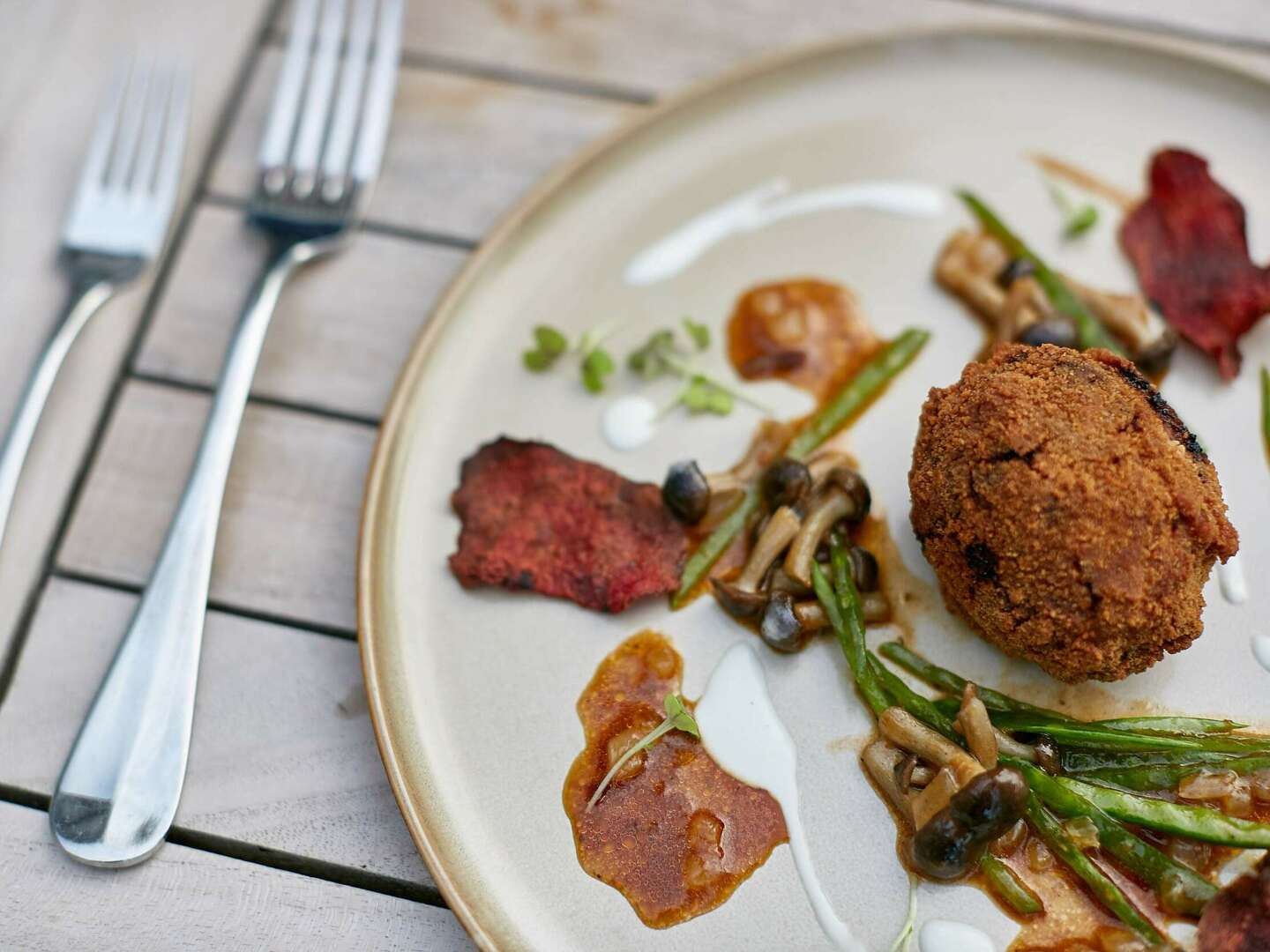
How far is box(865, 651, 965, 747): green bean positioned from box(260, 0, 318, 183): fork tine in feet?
7.12

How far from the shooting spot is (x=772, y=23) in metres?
3.51

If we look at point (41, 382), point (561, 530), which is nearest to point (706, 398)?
point (561, 530)

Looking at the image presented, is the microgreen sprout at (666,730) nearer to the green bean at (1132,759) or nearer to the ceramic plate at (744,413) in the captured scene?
the ceramic plate at (744,413)

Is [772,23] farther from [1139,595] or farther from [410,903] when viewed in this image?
[410,903]

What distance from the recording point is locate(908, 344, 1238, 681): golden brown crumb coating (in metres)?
2.12

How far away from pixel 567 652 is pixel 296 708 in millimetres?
656

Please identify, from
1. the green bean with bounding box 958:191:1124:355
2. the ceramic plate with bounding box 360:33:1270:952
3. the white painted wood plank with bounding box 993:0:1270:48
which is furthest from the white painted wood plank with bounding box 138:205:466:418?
the white painted wood plank with bounding box 993:0:1270:48

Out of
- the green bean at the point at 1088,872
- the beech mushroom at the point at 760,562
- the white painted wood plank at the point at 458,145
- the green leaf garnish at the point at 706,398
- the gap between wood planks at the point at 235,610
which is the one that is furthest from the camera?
the white painted wood plank at the point at 458,145

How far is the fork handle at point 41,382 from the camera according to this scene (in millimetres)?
2676

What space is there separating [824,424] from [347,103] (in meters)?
1.73

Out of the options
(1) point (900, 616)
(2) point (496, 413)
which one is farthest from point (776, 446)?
(2) point (496, 413)

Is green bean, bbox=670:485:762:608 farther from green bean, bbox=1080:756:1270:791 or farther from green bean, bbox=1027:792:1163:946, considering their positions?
green bean, bbox=1080:756:1270:791

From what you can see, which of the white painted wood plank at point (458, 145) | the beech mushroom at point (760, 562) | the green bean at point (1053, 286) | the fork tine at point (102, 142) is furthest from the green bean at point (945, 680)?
the fork tine at point (102, 142)

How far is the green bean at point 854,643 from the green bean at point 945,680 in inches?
3.1
